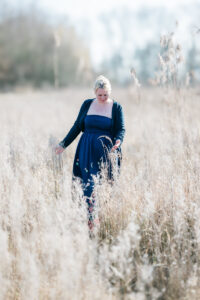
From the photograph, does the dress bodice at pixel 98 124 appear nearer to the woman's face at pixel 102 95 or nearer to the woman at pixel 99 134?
the woman at pixel 99 134

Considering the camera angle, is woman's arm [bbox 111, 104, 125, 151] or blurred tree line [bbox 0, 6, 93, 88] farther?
blurred tree line [bbox 0, 6, 93, 88]

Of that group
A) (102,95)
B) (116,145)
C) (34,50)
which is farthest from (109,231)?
(34,50)

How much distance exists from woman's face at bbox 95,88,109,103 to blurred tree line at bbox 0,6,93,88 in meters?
22.9

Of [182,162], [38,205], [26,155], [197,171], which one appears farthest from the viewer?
[26,155]

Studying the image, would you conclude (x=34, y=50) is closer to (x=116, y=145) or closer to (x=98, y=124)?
(x=98, y=124)

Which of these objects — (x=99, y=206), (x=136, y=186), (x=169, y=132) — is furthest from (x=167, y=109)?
(x=99, y=206)

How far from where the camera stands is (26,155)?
407cm

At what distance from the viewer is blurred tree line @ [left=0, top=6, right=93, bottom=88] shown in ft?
87.7

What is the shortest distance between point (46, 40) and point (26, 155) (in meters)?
25.6

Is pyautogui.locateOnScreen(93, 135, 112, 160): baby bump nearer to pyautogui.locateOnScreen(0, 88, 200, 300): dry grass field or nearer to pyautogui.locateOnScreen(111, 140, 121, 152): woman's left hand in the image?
pyautogui.locateOnScreen(111, 140, 121, 152): woman's left hand

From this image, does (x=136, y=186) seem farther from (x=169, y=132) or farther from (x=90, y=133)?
(x=169, y=132)

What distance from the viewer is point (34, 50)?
27453 mm

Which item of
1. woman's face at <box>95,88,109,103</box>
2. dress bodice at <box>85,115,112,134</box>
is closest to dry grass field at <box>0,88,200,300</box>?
dress bodice at <box>85,115,112,134</box>

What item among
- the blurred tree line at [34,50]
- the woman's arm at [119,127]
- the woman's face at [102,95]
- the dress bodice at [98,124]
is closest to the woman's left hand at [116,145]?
the woman's arm at [119,127]
